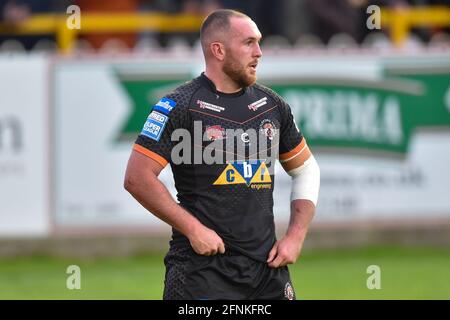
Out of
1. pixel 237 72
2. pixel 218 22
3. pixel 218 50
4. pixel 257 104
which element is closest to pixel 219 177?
pixel 257 104

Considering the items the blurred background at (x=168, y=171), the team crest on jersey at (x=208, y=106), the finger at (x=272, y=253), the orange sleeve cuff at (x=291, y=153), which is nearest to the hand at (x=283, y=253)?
the finger at (x=272, y=253)

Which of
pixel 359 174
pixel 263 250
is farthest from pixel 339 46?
pixel 263 250

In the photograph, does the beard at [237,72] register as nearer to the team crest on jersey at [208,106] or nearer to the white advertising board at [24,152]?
the team crest on jersey at [208,106]

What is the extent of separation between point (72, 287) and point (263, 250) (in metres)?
6.02

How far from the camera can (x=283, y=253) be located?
7242 millimetres

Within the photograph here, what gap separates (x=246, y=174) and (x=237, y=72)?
1.99ft

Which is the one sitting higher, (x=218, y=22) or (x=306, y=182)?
(x=218, y=22)

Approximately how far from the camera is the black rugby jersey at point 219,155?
23.4 feet

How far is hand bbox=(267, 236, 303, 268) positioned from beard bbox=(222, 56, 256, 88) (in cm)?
97

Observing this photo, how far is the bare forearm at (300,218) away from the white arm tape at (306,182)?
0.04m

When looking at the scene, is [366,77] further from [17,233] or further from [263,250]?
[263,250]

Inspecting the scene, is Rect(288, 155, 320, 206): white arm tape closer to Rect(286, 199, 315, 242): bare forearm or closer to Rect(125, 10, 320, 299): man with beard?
Rect(286, 199, 315, 242): bare forearm

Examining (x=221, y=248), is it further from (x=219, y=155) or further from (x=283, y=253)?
(x=219, y=155)

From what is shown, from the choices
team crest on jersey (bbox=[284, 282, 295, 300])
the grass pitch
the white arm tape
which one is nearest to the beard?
the white arm tape
